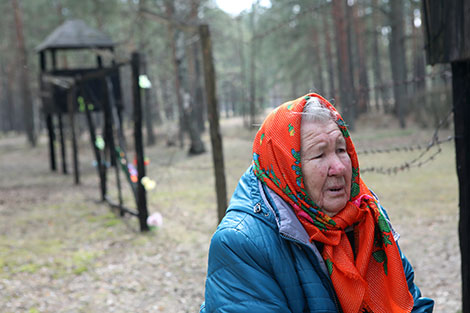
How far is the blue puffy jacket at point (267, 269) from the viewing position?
1.87 meters

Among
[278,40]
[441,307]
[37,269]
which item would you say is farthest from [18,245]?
[278,40]

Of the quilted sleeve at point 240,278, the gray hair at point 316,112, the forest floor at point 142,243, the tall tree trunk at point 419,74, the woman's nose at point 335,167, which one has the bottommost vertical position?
the forest floor at point 142,243

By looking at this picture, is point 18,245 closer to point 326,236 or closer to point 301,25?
point 326,236

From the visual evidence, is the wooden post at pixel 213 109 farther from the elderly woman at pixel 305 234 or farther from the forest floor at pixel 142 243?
the elderly woman at pixel 305 234

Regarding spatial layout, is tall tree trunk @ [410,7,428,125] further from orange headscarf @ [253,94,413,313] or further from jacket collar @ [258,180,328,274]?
jacket collar @ [258,180,328,274]

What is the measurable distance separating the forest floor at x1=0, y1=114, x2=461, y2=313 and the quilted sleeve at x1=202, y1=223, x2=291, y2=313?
90.8 inches

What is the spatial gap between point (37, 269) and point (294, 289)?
204 inches

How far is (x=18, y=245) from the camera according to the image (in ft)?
24.5

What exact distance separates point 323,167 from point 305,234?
0.98 feet

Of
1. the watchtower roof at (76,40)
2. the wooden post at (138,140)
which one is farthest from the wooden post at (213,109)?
the watchtower roof at (76,40)

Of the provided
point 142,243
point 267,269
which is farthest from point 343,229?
point 142,243

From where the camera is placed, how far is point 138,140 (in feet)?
24.6

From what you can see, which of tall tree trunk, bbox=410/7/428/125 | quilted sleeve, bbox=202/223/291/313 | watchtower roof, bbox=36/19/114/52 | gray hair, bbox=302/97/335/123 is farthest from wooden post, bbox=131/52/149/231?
tall tree trunk, bbox=410/7/428/125

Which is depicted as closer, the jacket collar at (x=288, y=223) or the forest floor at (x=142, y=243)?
the jacket collar at (x=288, y=223)
